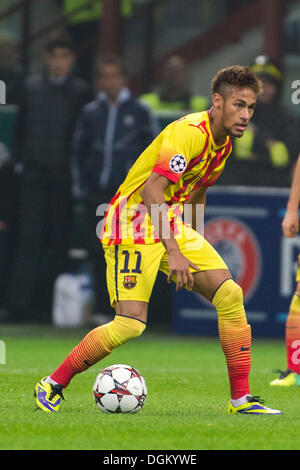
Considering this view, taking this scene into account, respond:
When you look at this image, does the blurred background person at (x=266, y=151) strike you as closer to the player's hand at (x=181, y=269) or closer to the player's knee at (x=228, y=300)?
the player's knee at (x=228, y=300)

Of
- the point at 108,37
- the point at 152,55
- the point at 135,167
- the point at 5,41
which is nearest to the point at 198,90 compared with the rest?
the point at 152,55

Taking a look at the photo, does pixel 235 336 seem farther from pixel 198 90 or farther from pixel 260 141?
pixel 198 90

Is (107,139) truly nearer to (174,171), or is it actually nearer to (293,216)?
(293,216)

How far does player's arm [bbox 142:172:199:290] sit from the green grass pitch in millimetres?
762

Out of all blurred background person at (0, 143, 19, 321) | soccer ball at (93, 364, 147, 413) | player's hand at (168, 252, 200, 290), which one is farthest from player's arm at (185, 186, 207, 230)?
blurred background person at (0, 143, 19, 321)

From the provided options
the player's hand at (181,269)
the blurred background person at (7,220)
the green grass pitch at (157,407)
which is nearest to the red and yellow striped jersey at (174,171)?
the player's hand at (181,269)

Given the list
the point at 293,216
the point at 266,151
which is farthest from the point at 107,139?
the point at 293,216

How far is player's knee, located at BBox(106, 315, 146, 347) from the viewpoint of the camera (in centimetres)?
670

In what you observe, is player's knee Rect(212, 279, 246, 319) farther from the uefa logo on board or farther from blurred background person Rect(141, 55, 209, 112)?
blurred background person Rect(141, 55, 209, 112)

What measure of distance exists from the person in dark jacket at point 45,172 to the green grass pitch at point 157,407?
1409mm

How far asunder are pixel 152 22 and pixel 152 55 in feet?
1.65

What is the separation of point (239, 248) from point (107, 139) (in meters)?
1.72

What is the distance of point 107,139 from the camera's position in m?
12.4

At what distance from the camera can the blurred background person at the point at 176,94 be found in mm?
12734
